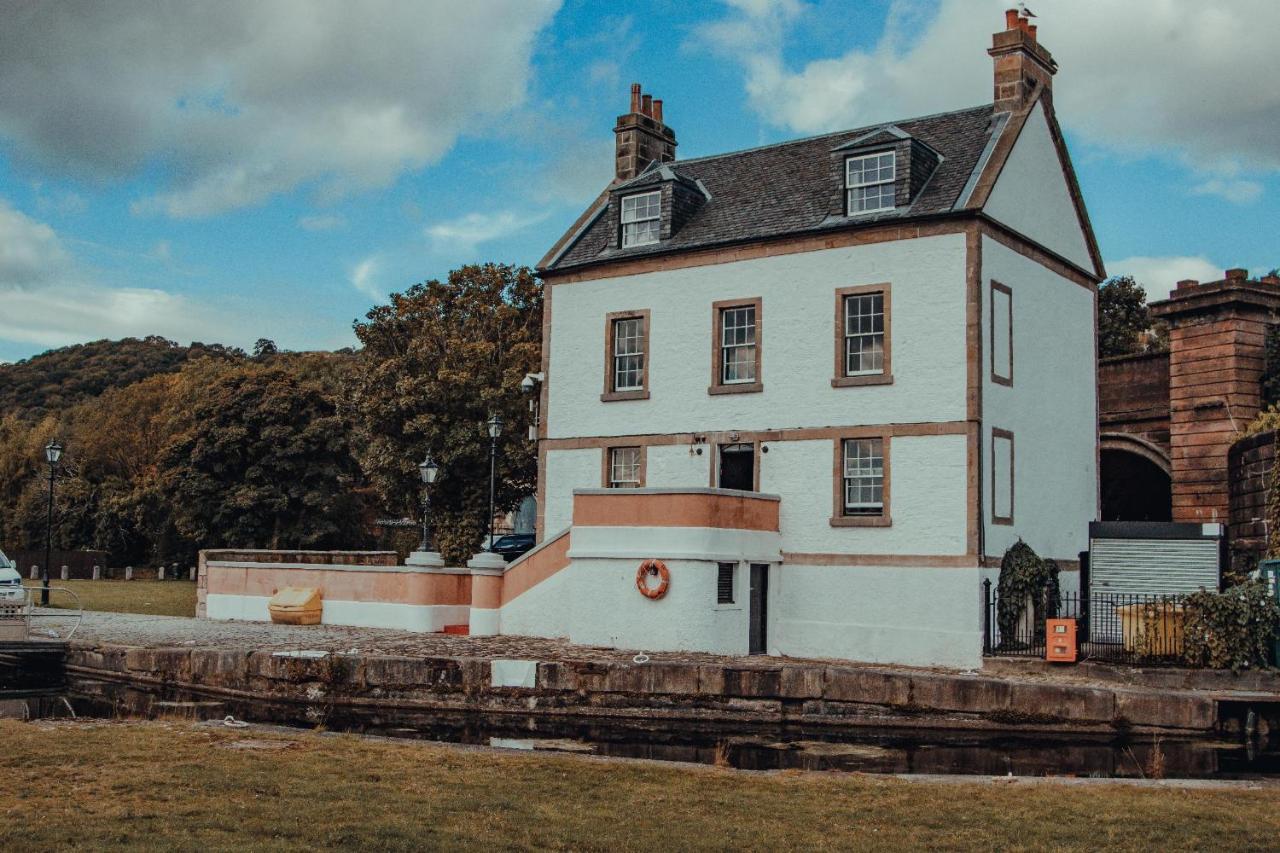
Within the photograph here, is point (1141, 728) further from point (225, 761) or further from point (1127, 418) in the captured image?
point (1127, 418)

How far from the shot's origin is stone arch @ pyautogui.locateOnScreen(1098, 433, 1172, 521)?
30.8 meters

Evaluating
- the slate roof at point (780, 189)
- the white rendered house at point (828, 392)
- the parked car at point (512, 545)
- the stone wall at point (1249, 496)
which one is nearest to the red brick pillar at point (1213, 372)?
the stone wall at point (1249, 496)

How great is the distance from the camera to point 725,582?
21656 mm

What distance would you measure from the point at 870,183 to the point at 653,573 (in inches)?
322

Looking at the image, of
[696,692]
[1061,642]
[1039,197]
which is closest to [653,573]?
[696,692]

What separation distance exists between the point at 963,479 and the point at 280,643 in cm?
1190

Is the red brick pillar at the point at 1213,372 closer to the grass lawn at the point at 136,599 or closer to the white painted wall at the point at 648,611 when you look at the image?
the white painted wall at the point at 648,611

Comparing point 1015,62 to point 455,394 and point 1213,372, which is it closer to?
point 1213,372

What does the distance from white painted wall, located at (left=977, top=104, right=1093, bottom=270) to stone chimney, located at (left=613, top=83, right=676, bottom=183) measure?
869cm

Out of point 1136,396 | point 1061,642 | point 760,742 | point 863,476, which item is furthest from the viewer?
point 1136,396

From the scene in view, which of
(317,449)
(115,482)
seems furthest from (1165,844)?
(115,482)

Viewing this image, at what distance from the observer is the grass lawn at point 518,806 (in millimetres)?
8406

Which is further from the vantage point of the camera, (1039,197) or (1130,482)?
(1130,482)

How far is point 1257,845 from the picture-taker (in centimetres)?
861
